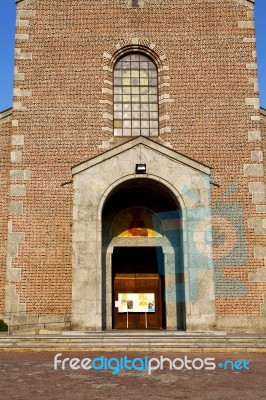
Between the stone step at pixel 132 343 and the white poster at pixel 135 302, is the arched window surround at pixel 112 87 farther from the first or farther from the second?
the stone step at pixel 132 343

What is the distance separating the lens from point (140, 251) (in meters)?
17.7

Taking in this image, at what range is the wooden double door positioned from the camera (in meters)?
16.9

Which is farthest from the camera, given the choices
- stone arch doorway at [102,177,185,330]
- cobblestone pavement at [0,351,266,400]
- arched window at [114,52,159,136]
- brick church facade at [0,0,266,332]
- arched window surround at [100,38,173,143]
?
arched window at [114,52,159,136]

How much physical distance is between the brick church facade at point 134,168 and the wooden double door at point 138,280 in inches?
1.6

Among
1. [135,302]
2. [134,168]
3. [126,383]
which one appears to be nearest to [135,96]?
[134,168]

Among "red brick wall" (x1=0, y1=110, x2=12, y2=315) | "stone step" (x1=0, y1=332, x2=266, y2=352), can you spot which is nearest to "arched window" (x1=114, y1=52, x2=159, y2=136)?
"red brick wall" (x1=0, y1=110, x2=12, y2=315)

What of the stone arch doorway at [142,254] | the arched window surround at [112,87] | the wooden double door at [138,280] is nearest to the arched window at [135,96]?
the arched window surround at [112,87]

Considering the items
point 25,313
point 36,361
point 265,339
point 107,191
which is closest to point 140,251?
point 107,191

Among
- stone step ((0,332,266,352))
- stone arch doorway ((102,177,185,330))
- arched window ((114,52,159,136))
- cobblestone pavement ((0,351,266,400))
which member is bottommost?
cobblestone pavement ((0,351,266,400))

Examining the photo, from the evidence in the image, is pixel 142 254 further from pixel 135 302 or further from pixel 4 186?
pixel 4 186

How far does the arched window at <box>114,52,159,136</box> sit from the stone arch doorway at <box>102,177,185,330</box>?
102 inches

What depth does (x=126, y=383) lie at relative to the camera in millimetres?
8539

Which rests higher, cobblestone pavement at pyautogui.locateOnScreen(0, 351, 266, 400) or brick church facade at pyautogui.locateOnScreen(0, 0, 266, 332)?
brick church facade at pyautogui.locateOnScreen(0, 0, 266, 332)

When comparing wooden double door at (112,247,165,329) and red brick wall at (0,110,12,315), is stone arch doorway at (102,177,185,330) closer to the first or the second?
wooden double door at (112,247,165,329)
